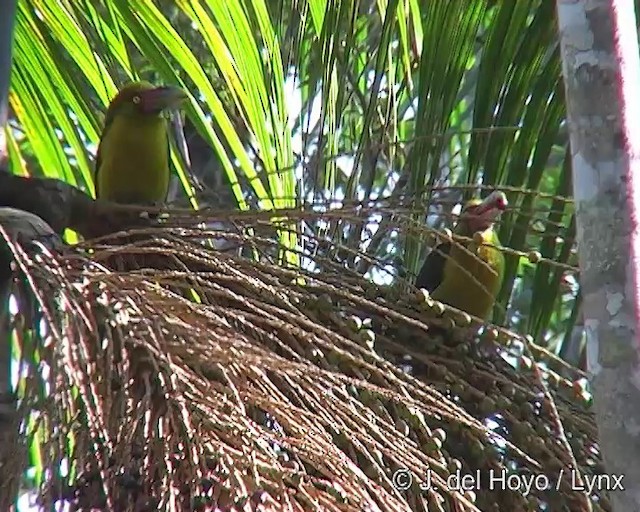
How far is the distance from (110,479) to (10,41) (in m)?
0.54

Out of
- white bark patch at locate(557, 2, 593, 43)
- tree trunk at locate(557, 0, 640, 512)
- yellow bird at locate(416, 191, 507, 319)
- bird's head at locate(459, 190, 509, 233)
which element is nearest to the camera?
tree trunk at locate(557, 0, 640, 512)

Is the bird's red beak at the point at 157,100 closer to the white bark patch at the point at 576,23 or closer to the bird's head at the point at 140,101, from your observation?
the bird's head at the point at 140,101

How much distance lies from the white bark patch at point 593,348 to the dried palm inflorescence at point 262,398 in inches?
2.2

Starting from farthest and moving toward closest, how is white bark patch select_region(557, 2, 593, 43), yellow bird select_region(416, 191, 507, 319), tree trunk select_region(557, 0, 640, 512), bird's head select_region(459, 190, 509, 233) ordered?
yellow bird select_region(416, 191, 507, 319) < bird's head select_region(459, 190, 509, 233) < white bark patch select_region(557, 2, 593, 43) < tree trunk select_region(557, 0, 640, 512)

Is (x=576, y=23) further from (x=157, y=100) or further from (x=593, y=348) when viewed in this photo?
(x=157, y=100)

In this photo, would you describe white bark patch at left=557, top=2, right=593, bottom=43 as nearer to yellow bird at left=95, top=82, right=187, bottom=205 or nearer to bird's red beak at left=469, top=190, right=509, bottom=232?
bird's red beak at left=469, top=190, right=509, bottom=232

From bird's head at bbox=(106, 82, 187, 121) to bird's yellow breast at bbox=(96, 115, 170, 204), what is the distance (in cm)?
2

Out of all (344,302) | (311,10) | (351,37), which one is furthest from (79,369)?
(311,10)

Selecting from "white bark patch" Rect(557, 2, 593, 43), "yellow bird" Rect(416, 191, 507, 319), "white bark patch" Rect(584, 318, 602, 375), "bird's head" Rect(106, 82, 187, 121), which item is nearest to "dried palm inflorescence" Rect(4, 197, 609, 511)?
"white bark patch" Rect(584, 318, 602, 375)

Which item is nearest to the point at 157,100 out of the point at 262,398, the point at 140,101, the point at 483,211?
the point at 140,101

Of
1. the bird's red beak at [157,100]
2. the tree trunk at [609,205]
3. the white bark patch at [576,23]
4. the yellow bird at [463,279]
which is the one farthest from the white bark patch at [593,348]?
the bird's red beak at [157,100]

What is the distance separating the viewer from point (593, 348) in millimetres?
901

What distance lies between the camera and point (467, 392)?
115cm

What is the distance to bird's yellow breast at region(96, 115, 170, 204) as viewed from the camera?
1945 millimetres
